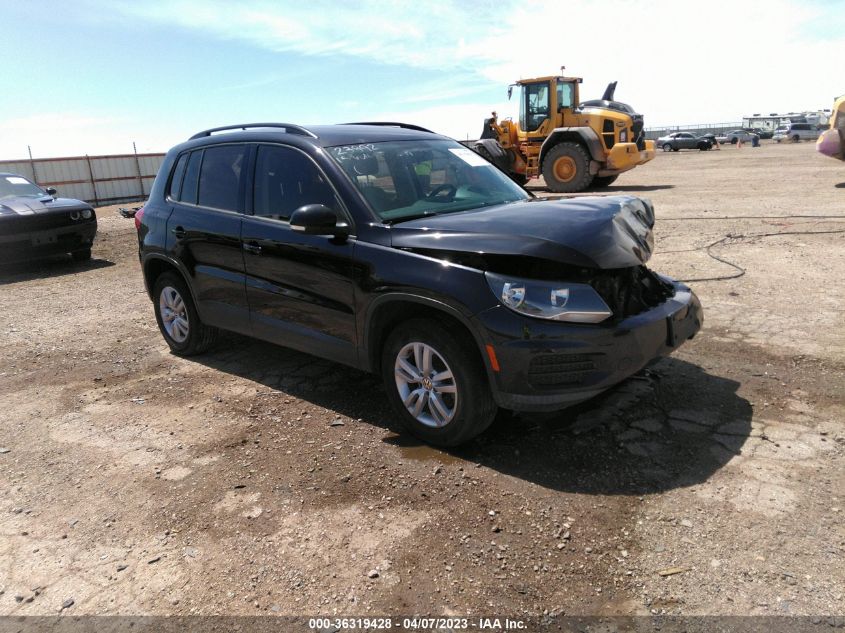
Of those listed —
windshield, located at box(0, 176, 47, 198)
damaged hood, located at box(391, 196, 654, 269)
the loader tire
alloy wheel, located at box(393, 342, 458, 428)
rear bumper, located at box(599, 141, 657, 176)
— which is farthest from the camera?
the loader tire

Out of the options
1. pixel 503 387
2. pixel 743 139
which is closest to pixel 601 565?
pixel 503 387

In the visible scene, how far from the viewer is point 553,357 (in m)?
3.15

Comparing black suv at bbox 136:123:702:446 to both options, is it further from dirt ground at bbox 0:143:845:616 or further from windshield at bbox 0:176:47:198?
windshield at bbox 0:176:47:198

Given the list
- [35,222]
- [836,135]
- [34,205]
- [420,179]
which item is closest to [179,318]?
[420,179]

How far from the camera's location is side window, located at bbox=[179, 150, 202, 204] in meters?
5.18

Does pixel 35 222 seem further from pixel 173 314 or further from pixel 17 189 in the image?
pixel 173 314

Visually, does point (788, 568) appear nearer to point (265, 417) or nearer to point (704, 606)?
point (704, 606)

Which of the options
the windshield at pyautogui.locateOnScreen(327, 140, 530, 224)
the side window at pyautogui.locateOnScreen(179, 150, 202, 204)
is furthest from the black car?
the windshield at pyautogui.locateOnScreen(327, 140, 530, 224)

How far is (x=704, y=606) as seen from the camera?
238cm

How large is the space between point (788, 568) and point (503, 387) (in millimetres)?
1427

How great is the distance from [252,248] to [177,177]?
4.65 ft

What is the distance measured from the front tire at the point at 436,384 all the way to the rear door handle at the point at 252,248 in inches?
51.7

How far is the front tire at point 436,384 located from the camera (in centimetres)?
340

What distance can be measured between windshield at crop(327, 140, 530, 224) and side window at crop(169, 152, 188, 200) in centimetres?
182
